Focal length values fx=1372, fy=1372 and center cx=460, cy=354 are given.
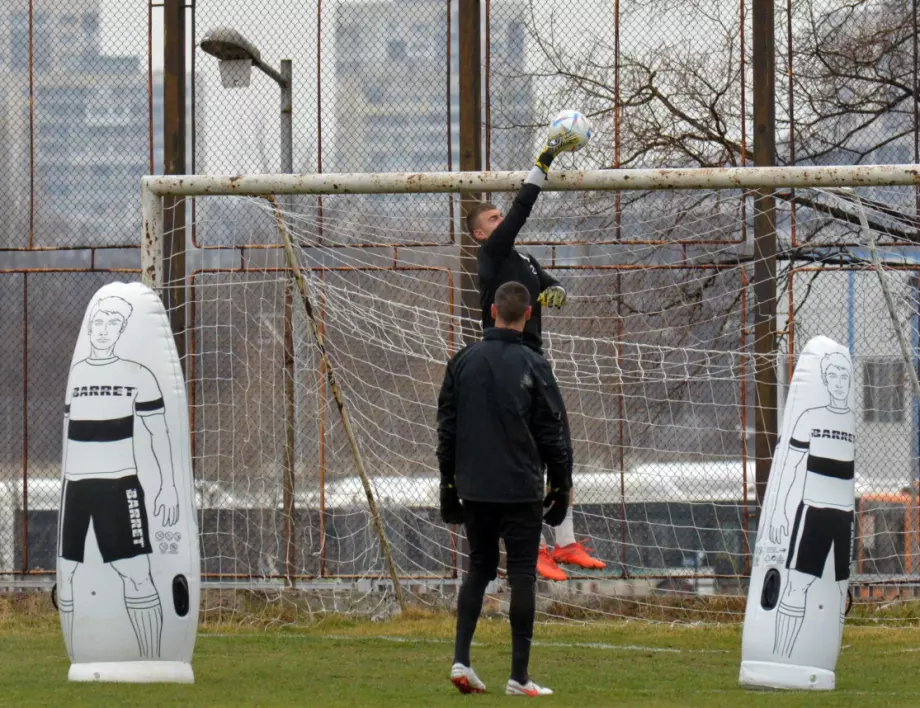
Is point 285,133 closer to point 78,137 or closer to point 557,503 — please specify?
point 78,137

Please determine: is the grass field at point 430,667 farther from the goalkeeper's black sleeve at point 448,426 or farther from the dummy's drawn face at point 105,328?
the dummy's drawn face at point 105,328

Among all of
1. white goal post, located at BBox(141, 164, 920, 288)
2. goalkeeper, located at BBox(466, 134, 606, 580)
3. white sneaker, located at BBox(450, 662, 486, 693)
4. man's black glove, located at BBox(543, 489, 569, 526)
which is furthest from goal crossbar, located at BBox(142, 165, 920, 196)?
white sneaker, located at BBox(450, 662, 486, 693)

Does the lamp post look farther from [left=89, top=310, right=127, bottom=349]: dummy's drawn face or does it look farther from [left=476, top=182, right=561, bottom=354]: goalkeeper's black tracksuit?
[left=89, top=310, right=127, bottom=349]: dummy's drawn face

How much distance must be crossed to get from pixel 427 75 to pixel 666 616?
204 inches

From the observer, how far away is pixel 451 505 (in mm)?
6230

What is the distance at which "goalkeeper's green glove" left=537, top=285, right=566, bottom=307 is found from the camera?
7340 millimetres

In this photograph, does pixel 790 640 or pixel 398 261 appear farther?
pixel 398 261

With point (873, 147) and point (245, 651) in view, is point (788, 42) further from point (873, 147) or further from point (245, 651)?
point (245, 651)

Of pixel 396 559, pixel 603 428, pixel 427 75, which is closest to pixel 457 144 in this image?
pixel 427 75

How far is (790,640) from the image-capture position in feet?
20.2

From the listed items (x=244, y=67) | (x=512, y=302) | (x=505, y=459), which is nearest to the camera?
(x=505, y=459)

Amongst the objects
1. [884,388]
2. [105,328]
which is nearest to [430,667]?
[105,328]

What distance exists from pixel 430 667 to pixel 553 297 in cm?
216

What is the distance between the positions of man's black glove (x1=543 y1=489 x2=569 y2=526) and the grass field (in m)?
0.79
